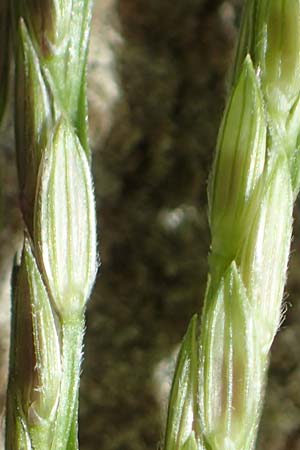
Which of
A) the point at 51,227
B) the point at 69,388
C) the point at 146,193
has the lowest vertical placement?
the point at 69,388

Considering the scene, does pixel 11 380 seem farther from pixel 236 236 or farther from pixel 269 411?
pixel 269 411

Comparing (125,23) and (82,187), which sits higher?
(125,23)

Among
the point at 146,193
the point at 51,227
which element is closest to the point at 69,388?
the point at 51,227

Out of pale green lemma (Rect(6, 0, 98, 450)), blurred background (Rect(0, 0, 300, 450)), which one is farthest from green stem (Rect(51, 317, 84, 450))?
blurred background (Rect(0, 0, 300, 450))

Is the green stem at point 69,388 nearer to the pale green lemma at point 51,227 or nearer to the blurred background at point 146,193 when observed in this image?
the pale green lemma at point 51,227

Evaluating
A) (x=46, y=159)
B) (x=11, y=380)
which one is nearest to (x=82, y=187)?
(x=46, y=159)

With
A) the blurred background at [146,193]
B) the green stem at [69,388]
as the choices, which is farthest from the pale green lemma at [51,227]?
the blurred background at [146,193]

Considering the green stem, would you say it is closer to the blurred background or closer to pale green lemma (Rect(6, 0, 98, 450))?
pale green lemma (Rect(6, 0, 98, 450))

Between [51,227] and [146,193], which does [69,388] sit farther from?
[146,193]
